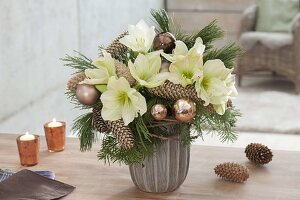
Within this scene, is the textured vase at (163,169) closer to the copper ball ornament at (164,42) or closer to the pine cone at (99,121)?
the pine cone at (99,121)

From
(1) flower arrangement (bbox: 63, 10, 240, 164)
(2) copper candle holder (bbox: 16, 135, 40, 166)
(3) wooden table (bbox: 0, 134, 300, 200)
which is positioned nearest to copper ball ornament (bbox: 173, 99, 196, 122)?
(1) flower arrangement (bbox: 63, 10, 240, 164)

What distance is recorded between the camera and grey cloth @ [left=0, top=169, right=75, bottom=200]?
4.83 ft

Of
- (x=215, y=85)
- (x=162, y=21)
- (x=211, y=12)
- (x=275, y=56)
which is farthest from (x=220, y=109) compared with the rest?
(x=211, y=12)

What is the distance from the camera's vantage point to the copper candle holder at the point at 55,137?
1830mm

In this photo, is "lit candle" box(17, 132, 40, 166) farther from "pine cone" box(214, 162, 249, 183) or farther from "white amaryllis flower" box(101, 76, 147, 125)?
"pine cone" box(214, 162, 249, 183)

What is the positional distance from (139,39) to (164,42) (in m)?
0.06

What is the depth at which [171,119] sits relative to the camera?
1417mm

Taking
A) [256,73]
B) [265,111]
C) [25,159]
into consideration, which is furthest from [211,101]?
[256,73]

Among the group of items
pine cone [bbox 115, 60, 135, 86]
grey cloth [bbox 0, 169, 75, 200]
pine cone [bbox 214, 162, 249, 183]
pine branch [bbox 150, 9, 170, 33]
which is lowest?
grey cloth [bbox 0, 169, 75, 200]

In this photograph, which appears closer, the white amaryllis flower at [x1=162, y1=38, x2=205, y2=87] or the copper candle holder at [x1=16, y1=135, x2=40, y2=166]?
the white amaryllis flower at [x1=162, y1=38, x2=205, y2=87]

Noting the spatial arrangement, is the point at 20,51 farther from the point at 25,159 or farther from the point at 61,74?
the point at 25,159

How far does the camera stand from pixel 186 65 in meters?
1.40

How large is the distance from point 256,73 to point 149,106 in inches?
172

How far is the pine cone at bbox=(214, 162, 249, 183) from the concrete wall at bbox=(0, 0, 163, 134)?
1402 mm
